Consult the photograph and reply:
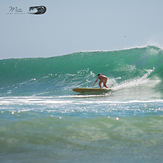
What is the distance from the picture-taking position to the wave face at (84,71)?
17.4m

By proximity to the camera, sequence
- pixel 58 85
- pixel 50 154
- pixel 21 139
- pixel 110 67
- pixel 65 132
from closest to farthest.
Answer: pixel 50 154 < pixel 21 139 < pixel 65 132 < pixel 58 85 < pixel 110 67

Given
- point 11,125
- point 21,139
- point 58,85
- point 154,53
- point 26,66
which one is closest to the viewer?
point 21,139

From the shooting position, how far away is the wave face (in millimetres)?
17442

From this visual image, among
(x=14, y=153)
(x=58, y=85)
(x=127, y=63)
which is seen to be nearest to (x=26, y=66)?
(x=58, y=85)

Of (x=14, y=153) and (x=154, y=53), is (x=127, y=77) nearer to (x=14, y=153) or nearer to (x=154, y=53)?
(x=154, y=53)

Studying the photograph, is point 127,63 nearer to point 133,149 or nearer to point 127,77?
point 127,77

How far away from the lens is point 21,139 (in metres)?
3.98

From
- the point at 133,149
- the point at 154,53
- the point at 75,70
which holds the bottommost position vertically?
the point at 133,149

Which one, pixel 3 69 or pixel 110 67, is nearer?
pixel 110 67

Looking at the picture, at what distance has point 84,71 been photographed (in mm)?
22328

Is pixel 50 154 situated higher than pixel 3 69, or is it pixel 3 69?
pixel 3 69

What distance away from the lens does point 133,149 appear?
350 centimetres

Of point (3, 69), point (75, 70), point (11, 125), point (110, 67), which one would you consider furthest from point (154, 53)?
point (11, 125)

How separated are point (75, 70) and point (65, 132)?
61.5ft
